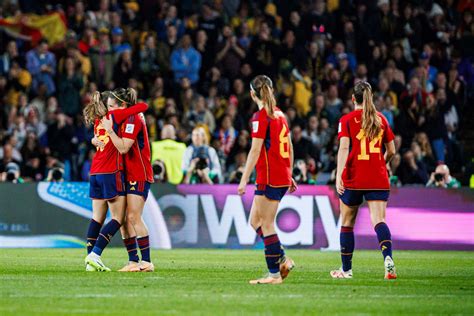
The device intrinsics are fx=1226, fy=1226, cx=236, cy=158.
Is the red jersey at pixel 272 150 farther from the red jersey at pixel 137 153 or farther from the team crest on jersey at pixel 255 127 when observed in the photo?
the red jersey at pixel 137 153

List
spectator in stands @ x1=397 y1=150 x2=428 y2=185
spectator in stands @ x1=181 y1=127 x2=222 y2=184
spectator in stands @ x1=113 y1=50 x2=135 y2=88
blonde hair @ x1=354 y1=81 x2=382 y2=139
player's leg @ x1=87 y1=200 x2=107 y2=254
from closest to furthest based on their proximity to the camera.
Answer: blonde hair @ x1=354 y1=81 x2=382 y2=139, player's leg @ x1=87 y1=200 x2=107 y2=254, spectator in stands @ x1=181 y1=127 x2=222 y2=184, spectator in stands @ x1=397 y1=150 x2=428 y2=185, spectator in stands @ x1=113 y1=50 x2=135 y2=88

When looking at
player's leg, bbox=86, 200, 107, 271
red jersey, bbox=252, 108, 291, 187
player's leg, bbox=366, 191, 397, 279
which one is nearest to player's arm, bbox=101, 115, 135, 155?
player's leg, bbox=86, 200, 107, 271

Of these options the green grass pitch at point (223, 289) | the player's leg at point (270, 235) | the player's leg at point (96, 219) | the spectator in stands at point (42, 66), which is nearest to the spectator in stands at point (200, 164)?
the green grass pitch at point (223, 289)

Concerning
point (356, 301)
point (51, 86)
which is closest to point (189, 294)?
point (356, 301)

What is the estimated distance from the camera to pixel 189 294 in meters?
12.0

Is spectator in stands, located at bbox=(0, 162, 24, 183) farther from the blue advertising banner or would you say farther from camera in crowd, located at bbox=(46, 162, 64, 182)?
the blue advertising banner

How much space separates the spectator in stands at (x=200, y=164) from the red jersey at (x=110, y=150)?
24.2ft

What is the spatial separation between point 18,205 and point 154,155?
2728 millimetres

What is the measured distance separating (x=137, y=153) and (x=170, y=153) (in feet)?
26.7

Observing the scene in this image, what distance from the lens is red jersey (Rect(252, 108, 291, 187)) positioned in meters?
13.3

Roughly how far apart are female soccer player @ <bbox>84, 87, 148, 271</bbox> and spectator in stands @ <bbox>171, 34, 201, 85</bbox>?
1268cm

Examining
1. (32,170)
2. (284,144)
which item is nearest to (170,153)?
(32,170)

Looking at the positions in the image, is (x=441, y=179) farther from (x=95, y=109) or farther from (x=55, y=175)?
(x=95, y=109)

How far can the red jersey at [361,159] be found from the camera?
14281 millimetres
